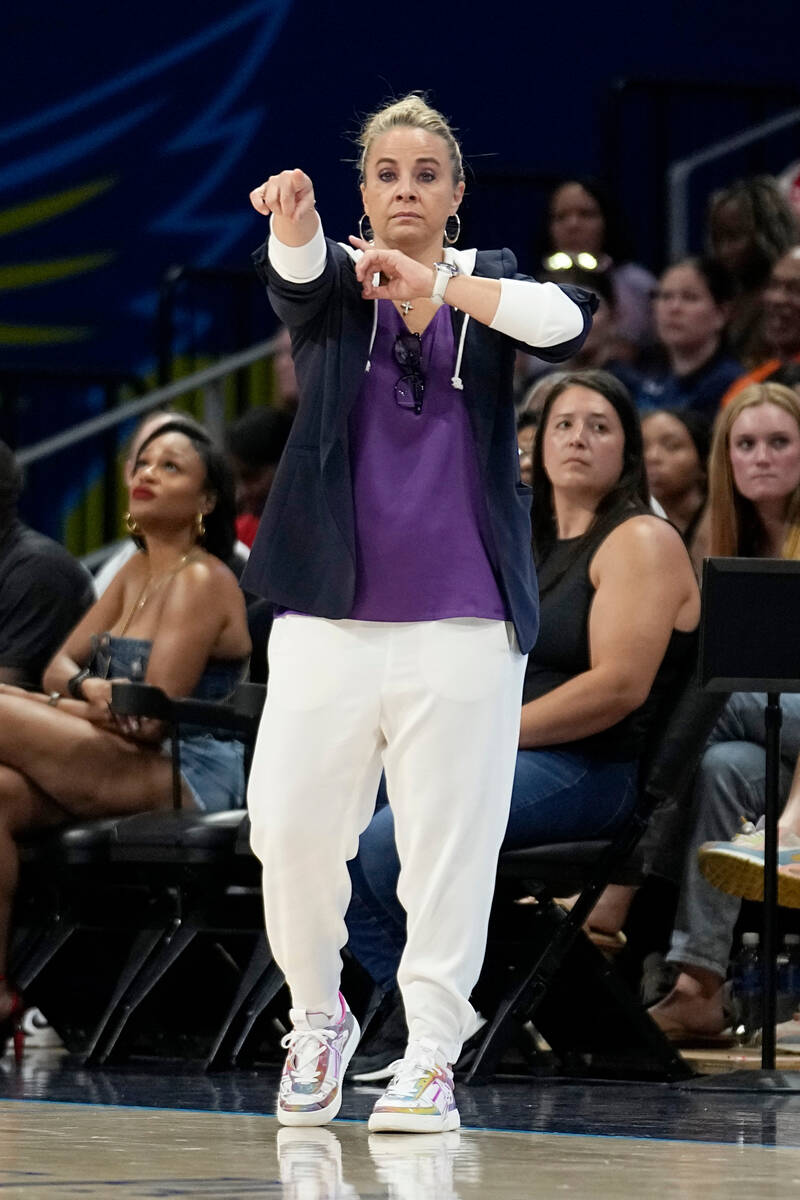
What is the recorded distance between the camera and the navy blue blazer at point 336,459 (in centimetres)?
A: 316

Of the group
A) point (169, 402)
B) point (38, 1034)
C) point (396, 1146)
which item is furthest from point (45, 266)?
point (396, 1146)

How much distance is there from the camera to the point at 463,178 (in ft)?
10.9

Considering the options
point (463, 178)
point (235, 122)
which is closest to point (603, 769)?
point (463, 178)

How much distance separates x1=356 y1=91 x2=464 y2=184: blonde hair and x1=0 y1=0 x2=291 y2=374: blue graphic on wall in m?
4.75

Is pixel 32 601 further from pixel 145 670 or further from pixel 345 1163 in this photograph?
pixel 345 1163

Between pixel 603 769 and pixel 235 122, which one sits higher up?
pixel 235 122

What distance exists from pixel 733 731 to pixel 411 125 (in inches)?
71.5

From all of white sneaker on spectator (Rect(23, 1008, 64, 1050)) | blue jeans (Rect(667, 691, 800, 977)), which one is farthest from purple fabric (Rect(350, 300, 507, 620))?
white sneaker on spectator (Rect(23, 1008, 64, 1050))

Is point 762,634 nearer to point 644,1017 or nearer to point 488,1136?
point 644,1017

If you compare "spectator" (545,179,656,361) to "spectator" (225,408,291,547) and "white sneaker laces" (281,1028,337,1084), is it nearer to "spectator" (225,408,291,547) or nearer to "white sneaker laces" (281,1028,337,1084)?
"spectator" (225,408,291,547)

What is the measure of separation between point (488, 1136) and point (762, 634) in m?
1.15

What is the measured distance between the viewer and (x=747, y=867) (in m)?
3.94

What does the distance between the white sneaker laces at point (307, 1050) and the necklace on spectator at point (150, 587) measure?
6.12ft

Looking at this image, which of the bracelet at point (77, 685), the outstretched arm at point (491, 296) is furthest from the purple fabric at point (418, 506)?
the bracelet at point (77, 685)
